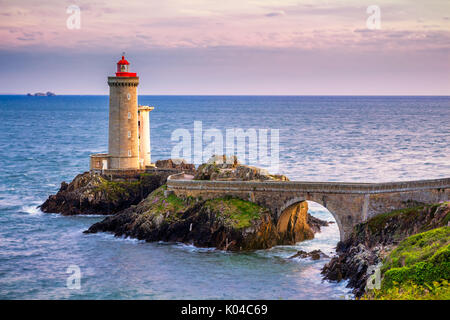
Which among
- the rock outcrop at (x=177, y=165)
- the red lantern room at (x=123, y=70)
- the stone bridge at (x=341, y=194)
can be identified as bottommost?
the stone bridge at (x=341, y=194)

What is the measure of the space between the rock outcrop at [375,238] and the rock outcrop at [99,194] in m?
25.8

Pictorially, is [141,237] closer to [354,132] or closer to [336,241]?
[336,241]

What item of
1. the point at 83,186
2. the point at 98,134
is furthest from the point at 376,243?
the point at 98,134

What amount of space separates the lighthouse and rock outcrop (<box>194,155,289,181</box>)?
12.7 meters

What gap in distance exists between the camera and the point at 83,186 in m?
72.9

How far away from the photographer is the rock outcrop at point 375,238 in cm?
4691

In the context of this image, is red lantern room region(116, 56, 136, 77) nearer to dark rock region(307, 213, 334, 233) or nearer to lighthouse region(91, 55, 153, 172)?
lighthouse region(91, 55, 153, 172)

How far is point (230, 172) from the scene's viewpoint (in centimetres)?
6344

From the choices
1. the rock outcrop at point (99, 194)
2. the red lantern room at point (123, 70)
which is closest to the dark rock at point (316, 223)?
the rock outcrop at point (99, 194)

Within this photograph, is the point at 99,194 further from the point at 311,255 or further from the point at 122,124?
the point at 311,255

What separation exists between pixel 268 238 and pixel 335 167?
51036mm

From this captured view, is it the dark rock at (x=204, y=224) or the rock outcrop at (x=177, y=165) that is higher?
the rock outcrop at (x=177, y=165)

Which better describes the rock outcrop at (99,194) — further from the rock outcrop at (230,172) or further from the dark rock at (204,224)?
the rock outcrop at (230,172)

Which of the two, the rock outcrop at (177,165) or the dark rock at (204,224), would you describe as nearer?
the dark rock at (204,224)
